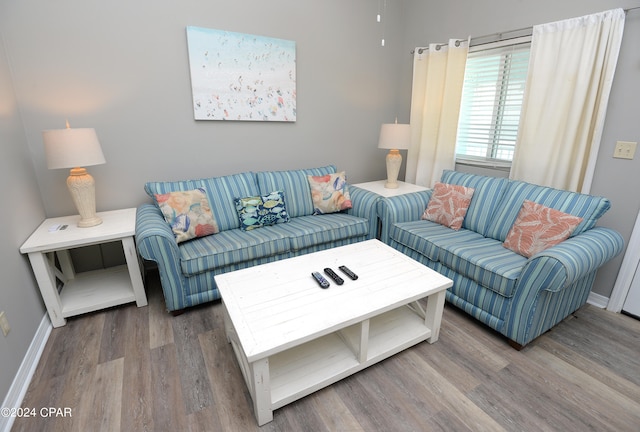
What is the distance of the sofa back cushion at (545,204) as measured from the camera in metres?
1.90

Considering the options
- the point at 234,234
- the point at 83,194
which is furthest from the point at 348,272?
the point at 83,194

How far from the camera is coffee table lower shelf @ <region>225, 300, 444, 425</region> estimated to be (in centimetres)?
135

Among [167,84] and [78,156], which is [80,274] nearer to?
[78,156]

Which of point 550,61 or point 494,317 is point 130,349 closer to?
point 494,317

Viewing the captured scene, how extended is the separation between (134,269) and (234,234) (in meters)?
0.71

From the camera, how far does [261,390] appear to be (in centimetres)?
131

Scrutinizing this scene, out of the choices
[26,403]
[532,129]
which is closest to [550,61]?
[532,129]

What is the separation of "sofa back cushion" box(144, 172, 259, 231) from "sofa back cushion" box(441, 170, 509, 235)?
1825 mm

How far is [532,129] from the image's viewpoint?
2367mm

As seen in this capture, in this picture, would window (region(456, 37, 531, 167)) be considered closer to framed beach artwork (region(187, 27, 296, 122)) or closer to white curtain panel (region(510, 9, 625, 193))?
white curtain panel (region(510, 9, 625, 193))

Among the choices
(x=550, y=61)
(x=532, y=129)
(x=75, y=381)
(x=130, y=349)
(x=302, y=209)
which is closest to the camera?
(x=75, y=381)

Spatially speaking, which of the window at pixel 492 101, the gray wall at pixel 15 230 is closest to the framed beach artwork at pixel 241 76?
the gray wall at pixel 15 230

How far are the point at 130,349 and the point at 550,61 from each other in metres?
3.40

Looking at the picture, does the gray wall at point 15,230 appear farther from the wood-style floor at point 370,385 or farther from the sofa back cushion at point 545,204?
the sofa back cushion at point 545,204
